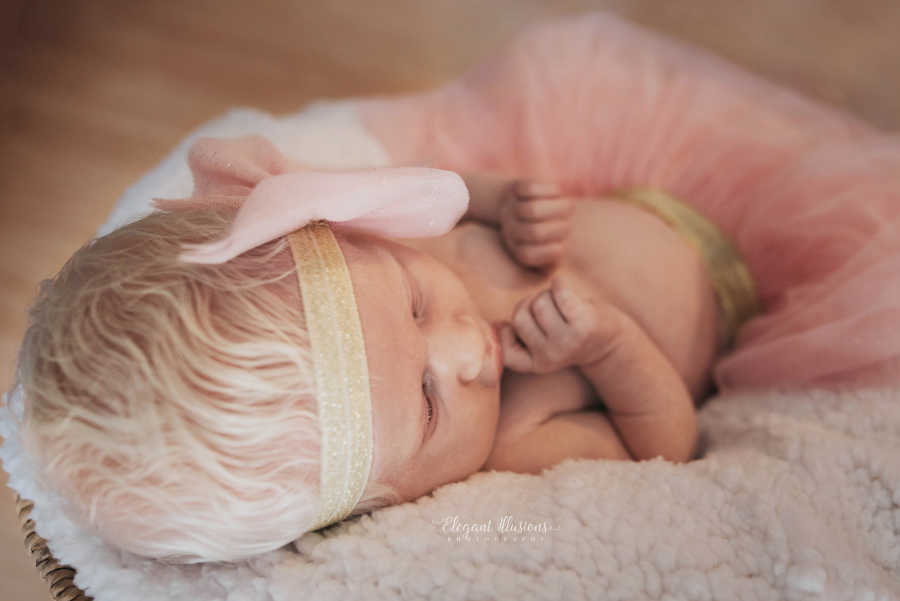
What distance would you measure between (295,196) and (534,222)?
43 centimetres

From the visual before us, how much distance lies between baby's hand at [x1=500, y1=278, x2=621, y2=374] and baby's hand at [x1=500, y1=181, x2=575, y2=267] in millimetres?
117

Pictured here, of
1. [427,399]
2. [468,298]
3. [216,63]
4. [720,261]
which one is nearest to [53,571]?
[427,399]

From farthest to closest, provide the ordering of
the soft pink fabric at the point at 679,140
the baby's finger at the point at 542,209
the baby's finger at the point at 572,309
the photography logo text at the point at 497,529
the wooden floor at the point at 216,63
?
the wooden floor at the point at 216,63 → the soft pink fabric at the point at 679,140 → the baby's finger at the point at 542,209 → the baby's finger at the point at 572,309 → the photography logo text at the point at 497,529

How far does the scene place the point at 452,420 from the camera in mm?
854

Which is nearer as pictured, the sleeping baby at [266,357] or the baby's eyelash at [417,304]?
the sleeping baby at [266,357]

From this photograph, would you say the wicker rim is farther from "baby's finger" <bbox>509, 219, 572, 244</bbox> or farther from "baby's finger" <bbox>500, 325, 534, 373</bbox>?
"baby's finger" <bbox>509, 219, 572, 244</bbox>

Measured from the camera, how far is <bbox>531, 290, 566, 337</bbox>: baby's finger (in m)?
0.95

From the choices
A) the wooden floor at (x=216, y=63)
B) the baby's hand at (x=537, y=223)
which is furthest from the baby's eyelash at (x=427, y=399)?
the wooden floor at (x=216, y=63)

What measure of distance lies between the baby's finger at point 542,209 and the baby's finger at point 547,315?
0.15m

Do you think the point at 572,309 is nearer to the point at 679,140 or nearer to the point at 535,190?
the point at 535,190

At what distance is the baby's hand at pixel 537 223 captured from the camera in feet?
3.52

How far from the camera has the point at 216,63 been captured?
177cm

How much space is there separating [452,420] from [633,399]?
311 mm

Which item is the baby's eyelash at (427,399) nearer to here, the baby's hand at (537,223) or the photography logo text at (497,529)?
the photography logo text at (497,529)
